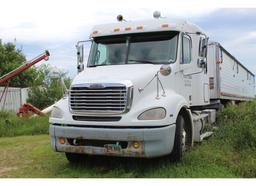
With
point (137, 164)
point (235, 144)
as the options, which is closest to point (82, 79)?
point (137, 164)

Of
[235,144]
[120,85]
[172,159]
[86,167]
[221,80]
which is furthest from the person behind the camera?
[221,80]

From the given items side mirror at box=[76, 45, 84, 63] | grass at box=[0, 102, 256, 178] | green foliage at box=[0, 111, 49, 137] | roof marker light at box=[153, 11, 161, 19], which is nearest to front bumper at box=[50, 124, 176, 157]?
grass at box=[0, 102, 256, 178]

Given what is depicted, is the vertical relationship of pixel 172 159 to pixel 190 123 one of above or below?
below

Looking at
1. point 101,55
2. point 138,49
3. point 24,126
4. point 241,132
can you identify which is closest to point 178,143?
point 138,49

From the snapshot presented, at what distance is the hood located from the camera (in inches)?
241

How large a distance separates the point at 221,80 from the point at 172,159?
6.09 metres

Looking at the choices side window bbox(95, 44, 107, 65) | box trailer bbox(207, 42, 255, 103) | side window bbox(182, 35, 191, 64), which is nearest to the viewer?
side window bbox(182, 35, 191, 64)

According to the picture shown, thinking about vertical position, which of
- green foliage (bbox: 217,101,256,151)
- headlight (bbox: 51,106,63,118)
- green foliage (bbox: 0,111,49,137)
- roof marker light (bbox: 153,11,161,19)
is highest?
roof marker light (bbox: 153,11,161,19)

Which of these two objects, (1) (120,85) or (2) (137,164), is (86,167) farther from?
(1) (120,85)

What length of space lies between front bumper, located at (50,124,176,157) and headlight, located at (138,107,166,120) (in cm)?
18

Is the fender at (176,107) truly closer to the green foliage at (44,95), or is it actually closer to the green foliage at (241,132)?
the green foliage at (241,132)

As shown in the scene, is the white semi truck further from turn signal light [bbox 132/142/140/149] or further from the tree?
the tree

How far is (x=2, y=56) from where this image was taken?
31.5 metres

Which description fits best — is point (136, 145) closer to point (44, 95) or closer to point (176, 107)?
point (176, 107)
